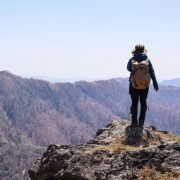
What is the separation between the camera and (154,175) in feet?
38.2

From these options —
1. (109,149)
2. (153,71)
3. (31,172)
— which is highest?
(153,71)

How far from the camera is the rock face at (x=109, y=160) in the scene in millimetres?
12344

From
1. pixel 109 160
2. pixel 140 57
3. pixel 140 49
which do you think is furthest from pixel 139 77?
pixel 109 160

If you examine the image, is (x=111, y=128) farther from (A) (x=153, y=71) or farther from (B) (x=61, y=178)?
(B) (x=61, y=178)

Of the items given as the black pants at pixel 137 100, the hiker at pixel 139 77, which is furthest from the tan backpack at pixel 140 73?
the black pants at pixel 137 100

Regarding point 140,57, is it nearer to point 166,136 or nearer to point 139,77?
point 139,77

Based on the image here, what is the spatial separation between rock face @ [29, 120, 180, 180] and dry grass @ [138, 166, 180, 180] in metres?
0.04

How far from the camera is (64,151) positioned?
575 inches

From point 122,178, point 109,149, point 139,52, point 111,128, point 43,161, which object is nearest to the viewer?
point 122,178

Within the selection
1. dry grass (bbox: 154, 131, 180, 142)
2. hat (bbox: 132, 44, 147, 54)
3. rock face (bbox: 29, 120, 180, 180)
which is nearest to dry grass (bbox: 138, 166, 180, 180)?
rock face (bbox: 29, 120, 180, 180)

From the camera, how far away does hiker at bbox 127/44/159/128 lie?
17.0 meters

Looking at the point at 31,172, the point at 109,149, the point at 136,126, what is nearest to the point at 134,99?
the point at 136,126

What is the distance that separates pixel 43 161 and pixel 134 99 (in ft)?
16.1

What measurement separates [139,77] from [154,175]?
610 cm
